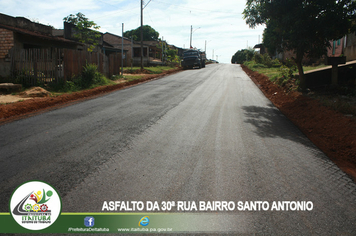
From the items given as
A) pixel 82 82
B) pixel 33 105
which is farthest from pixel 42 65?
pixel 33 105

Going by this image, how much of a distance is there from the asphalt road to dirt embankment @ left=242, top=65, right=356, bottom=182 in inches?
12.8

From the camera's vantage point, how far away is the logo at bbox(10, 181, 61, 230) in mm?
3105

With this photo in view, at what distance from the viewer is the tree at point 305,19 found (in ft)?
34.4

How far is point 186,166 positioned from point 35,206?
2.37 m

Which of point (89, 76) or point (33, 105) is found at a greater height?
point (89, 76)

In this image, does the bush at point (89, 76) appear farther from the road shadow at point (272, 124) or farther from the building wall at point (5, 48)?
the road shadow at point (272, 124)

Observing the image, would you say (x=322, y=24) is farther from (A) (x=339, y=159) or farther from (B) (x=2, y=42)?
(B) (x=2, y=42)

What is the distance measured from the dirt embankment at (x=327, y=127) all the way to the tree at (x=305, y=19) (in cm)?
246

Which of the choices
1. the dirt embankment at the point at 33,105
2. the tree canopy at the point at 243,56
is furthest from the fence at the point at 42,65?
the tree canopy at the point at 243,56

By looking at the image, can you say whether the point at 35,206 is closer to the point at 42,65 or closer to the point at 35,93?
the point at 35,93

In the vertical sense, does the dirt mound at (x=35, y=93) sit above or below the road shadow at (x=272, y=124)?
above

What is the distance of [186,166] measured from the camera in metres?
4.64

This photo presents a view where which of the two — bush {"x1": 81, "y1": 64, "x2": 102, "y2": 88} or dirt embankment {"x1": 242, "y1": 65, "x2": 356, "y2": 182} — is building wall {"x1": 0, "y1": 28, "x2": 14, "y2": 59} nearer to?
bush {"x1": 81, "y1": 64, "x2": 102, "y2": 88}

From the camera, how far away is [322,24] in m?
10.7
